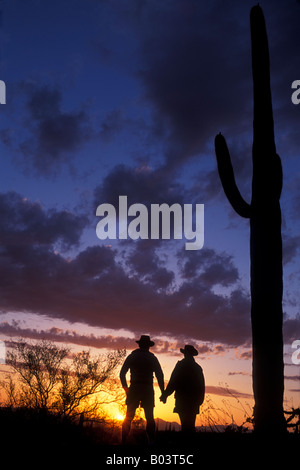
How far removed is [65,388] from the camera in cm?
2616

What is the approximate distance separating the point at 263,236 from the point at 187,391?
344cm

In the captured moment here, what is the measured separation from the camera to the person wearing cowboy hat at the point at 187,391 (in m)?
8.15

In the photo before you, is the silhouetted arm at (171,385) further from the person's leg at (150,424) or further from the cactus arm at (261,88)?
the cactus arm at (261,88)

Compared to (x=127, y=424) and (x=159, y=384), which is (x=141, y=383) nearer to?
(x=159, y=384)

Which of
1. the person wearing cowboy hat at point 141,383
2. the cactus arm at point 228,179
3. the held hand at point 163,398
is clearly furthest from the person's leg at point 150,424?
the cactus arm at point 228,179

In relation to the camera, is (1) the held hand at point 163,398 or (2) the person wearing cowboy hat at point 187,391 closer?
(2) the person wearing cowboy hat at point 187,391

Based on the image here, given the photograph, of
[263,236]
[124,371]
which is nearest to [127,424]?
[124,371]

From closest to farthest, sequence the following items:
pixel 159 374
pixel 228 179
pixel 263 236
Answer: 1. pixel 263 236
2. pixel 228 179
3. pixel 159 374

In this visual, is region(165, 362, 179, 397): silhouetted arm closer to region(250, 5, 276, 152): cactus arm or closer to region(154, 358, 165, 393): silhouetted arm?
region(154, 358, 165, 393): silhouetted arm

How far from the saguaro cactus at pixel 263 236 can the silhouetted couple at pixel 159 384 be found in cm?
227

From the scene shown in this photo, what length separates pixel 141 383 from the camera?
7.77 metres

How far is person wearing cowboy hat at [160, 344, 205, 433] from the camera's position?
815 cm

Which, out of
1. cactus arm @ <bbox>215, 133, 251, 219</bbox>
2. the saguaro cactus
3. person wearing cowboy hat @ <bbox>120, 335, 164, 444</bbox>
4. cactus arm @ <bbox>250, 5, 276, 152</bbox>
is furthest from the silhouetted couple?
cactus arm @ <bbox>250, 5, 276, 152</bbox>
